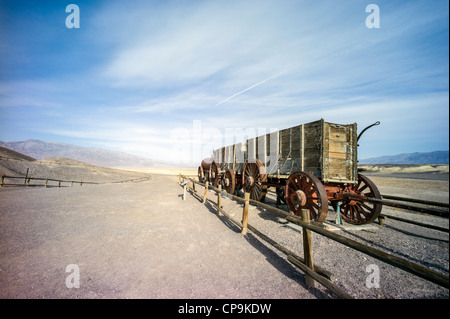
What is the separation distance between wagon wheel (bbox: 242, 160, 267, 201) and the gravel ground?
5.36 ft

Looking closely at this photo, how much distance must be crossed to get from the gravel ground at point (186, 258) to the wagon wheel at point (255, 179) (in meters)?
1.63

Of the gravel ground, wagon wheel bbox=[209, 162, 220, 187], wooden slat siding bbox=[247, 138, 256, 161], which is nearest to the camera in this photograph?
the gravel ground

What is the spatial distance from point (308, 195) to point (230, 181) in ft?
19.3

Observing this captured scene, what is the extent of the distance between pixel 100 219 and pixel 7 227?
7.51 ft

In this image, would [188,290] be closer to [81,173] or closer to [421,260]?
[421,260]

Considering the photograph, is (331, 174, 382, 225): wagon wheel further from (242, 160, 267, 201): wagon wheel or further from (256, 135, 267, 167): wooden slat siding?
(256, 135, 267, 167): wooden slat siding

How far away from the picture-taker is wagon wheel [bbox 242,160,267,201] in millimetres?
7645

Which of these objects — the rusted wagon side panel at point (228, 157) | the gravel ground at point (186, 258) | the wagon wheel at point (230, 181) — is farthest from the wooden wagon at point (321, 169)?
the rusted wagon side panel at point (228, 157)

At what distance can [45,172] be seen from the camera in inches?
1155

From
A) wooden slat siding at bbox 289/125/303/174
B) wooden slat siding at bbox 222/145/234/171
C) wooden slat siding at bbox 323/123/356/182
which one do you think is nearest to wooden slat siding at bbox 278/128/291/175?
wooden slat siding at bbox 289/125/303/174

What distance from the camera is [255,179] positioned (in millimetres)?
8391

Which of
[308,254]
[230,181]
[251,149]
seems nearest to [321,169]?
[308,254]

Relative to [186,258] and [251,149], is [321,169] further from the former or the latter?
[186,258]
